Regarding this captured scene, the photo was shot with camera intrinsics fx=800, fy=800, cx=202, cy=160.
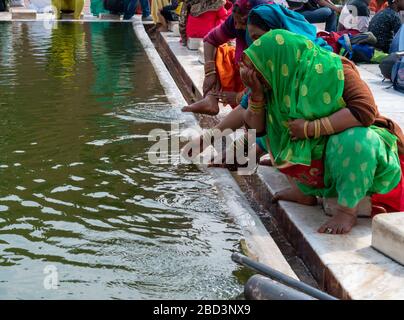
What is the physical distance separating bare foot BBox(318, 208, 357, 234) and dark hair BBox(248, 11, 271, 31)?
1.26 m

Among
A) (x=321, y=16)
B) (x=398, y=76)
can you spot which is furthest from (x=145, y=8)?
(x=398, y=76)

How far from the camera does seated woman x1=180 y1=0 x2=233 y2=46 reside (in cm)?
1007

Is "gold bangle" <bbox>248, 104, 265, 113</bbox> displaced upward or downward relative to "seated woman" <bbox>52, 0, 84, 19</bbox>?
upward

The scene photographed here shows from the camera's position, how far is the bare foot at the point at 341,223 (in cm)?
392

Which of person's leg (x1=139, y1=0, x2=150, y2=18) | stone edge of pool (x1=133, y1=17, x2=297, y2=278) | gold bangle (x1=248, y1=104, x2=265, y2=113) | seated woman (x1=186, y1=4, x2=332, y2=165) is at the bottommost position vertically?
stone edge of pool (x1=133, y1=17, x2=297, y2=278)

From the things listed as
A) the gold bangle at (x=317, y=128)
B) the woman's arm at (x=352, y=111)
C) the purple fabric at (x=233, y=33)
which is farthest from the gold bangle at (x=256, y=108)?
the purple fabric at (x=233, y=33)

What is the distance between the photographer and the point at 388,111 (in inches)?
254

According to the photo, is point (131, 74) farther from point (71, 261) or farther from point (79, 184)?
point (71, 261)

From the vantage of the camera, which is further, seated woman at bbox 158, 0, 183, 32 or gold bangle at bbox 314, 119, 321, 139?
seated woman at bbox 158, 0, 183, 32

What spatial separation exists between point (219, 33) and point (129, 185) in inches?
59.4

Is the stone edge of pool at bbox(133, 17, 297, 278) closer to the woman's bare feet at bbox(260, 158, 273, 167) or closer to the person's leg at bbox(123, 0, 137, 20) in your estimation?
the woman's bare feet at bbox(260, 158, 273, 167)

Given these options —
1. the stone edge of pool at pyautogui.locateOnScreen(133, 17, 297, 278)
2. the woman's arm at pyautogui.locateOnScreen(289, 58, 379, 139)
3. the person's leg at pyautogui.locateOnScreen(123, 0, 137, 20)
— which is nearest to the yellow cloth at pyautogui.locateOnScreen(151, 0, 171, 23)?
the person's leg at pyautogui.locateOnScreen(123, 0, 137, 20)
